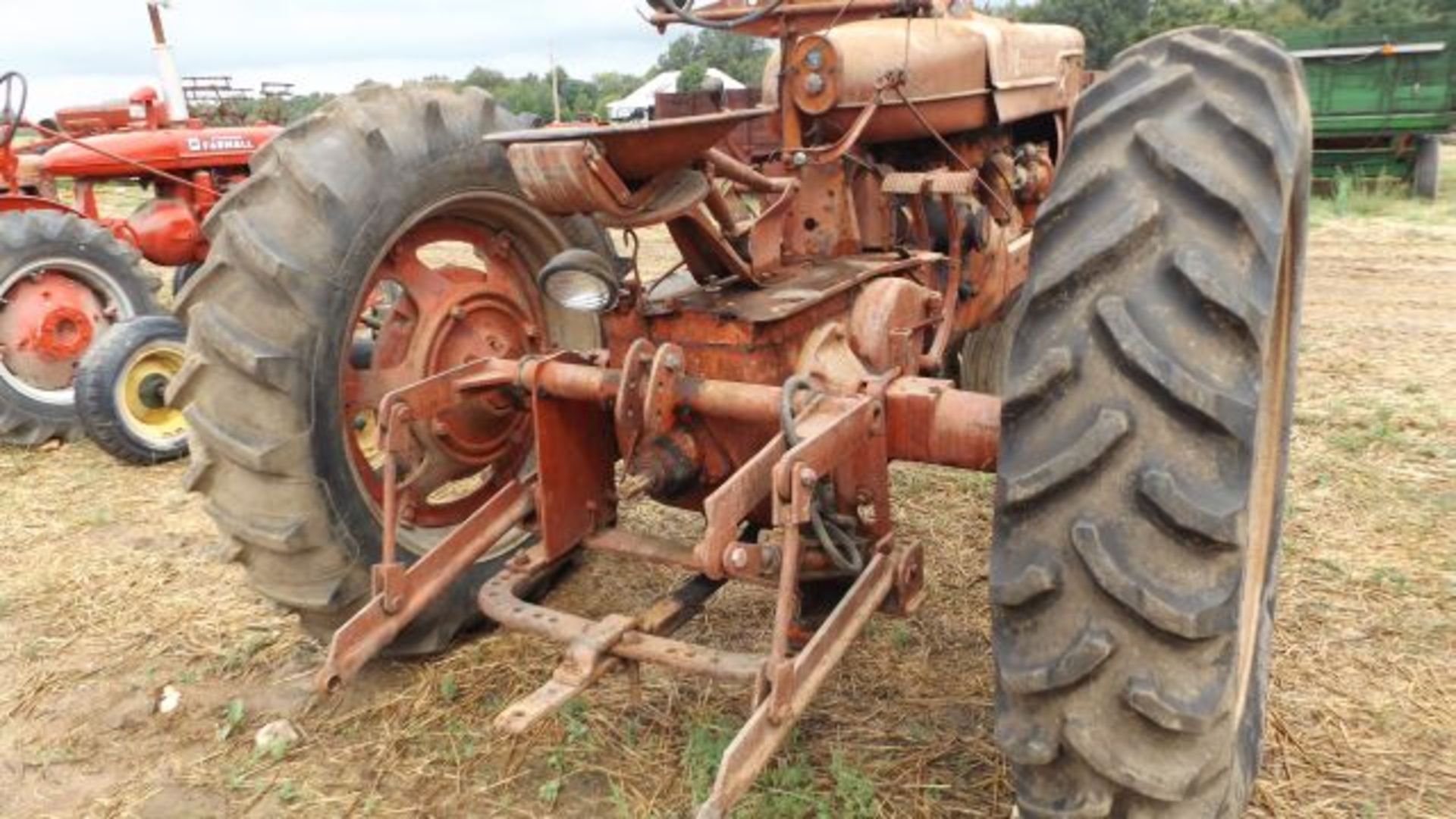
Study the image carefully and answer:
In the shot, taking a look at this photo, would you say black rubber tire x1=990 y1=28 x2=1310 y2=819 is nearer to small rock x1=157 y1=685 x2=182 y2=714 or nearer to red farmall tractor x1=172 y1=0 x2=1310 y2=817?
red farmall tractor x1=172 y1=0 x2=1310 y2=817

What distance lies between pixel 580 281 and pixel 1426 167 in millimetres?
14451

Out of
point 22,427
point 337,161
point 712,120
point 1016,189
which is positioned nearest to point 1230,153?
point 712,120

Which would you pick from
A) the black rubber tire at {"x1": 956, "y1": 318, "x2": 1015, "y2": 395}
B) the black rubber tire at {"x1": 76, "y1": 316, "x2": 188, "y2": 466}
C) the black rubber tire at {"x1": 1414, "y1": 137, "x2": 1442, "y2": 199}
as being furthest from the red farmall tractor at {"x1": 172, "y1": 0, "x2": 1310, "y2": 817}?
the black rubber tire at {"x1": 1414, "y1": 137, "x2": 1442, "y2": 199}

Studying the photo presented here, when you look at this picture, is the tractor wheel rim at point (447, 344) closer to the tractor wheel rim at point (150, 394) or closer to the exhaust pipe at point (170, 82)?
the tractor wheel rim at point (150, 394)

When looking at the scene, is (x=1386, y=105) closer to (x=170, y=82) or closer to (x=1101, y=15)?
(x=170, y=82)

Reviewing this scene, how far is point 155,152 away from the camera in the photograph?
7535 millimetres

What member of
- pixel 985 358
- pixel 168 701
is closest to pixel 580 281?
pixel 168 701

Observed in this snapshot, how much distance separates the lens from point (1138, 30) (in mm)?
35688

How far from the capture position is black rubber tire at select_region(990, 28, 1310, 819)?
5.77 feet

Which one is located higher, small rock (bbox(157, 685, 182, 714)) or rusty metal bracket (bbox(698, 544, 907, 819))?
rusty metal bracket (bbox(698, 544, 907, 819))

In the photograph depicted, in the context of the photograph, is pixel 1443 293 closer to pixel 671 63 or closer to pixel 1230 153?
pixel 1230 153

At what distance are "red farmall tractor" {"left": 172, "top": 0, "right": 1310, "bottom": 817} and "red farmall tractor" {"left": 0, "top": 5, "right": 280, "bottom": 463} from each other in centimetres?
253

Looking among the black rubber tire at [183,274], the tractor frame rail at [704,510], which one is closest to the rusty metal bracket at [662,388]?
the tractor frame rail at [704,510]

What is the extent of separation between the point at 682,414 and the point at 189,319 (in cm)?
134
